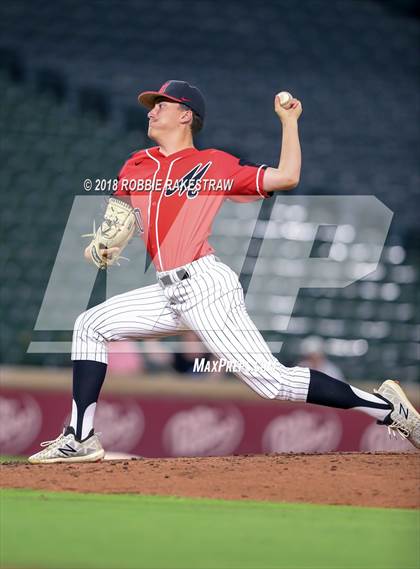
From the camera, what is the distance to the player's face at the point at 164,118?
14.6ft

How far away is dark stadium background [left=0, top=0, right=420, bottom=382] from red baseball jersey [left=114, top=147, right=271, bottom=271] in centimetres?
555

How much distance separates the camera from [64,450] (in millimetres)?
4457

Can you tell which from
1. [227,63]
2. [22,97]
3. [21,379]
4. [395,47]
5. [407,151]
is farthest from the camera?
[395,47]

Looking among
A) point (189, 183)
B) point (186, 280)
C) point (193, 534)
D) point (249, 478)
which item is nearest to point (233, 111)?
point (189, 183)

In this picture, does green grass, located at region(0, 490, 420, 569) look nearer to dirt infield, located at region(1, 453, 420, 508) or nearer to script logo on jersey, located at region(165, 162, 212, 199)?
dirt infield, located at region(1, 453, 420, 508)

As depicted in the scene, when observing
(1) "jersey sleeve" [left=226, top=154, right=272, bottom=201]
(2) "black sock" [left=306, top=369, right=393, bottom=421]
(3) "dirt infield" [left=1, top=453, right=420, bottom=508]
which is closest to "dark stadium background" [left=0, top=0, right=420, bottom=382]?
(3) "dirt infield" [left=1, top=453, right=420, bottom=508]

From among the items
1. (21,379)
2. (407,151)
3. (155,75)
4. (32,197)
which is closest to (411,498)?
(21,379)

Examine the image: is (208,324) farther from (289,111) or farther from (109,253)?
(289,111)

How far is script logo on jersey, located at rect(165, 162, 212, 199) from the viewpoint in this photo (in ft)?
14.1

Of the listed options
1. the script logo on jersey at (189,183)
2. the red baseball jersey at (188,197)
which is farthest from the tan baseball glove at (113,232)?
the script logo on jersey at (189,183)

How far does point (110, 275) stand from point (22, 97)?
307 centimetres

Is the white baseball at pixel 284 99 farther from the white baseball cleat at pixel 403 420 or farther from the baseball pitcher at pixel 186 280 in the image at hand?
the white baseball cleat at pixel 403 420

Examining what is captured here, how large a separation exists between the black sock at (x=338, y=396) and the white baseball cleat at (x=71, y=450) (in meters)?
0.93

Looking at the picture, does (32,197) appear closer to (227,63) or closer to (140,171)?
(227,63)
